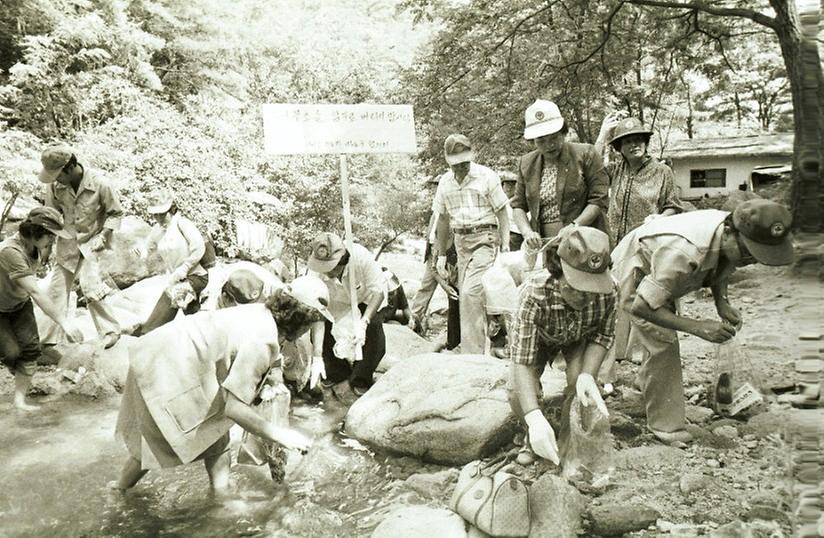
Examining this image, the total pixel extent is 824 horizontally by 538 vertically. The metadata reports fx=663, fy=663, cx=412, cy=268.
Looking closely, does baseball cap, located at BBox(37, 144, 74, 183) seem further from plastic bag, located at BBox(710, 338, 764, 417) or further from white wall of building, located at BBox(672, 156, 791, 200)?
white wall of building, located at BBox(672, 156, 791, 200)

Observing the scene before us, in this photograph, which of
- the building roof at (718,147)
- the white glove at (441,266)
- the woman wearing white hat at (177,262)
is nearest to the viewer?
the woman wearing white hat at (177,262)

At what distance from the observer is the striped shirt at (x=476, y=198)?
5.78 metres

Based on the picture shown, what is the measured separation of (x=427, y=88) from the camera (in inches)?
380

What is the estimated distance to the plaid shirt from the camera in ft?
10.7

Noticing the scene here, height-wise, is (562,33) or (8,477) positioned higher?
(562,33)

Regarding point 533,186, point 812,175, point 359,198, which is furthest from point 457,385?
point 359,198

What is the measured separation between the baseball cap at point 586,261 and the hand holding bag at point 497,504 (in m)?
0.92

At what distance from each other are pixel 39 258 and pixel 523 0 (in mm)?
6969

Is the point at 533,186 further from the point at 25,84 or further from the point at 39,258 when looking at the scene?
the point at 25,84

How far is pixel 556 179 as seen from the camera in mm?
5156

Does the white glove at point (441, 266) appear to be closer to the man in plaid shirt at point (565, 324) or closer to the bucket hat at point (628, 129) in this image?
the bucket hat at point (628, 129)

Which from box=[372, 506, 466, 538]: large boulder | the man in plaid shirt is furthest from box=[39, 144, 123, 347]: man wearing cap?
the man in plaid shirt

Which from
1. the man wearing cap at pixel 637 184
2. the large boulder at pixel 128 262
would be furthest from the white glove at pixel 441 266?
the large boulder at pixel 128 262

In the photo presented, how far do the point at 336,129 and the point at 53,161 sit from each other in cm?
249
